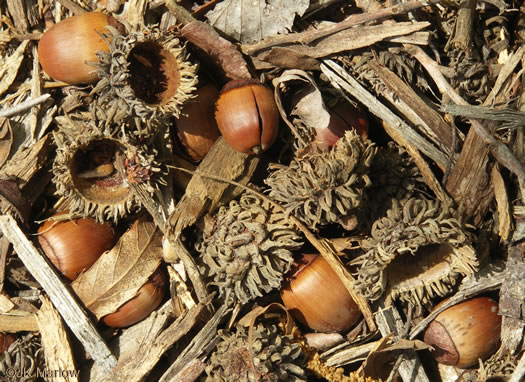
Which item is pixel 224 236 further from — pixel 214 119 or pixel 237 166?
pixel 214 119

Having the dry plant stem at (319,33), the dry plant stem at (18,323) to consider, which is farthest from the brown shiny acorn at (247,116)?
the dry plant stem at (18,323)

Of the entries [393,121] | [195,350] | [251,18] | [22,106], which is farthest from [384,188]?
[22,106]

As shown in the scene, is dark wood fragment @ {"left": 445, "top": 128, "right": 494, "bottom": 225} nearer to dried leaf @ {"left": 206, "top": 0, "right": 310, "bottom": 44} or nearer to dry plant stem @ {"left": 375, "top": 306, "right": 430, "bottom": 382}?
dry plant stem @ {"left": 375, "top": 306, "right": 430, "bottom": 382}

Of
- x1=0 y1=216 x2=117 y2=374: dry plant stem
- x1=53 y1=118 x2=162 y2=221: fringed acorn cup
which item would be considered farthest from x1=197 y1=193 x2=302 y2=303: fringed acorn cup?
x1=0 y1=216 x2=117 y2=374: dry plant stem

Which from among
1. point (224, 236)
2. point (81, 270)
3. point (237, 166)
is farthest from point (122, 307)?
point (237, 166)

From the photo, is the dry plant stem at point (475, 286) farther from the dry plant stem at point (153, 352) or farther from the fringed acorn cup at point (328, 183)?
the dry plant stem at point (153, 352)

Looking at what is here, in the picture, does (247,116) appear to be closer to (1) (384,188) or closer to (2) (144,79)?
(2) (144,79)
